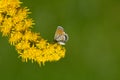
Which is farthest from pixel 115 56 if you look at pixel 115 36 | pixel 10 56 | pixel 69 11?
pixel 10 56

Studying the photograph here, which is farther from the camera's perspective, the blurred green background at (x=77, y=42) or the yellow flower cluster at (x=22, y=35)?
the blurred green background at (x=77, y=42)

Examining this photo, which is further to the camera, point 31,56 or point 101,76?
point 101,76

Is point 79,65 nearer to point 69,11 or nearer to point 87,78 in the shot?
point 87,78

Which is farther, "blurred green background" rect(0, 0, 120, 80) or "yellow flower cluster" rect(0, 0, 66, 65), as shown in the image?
"blurred green background" rect(0, 0, 120, 80)

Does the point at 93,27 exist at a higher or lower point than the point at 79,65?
higher
